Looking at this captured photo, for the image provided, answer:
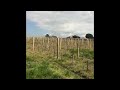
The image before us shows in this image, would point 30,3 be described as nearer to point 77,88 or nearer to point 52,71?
point 77,88

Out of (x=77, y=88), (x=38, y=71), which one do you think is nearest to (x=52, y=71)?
(x=38, y=71)

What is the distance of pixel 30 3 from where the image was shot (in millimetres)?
3104

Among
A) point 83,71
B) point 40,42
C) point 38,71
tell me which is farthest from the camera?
point 40,42

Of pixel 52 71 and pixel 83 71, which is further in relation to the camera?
pixel 83 71

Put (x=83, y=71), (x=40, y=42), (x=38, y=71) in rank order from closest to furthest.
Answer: (x=38, y=71)
(x=83, y=71)
(x=40, y=42)
